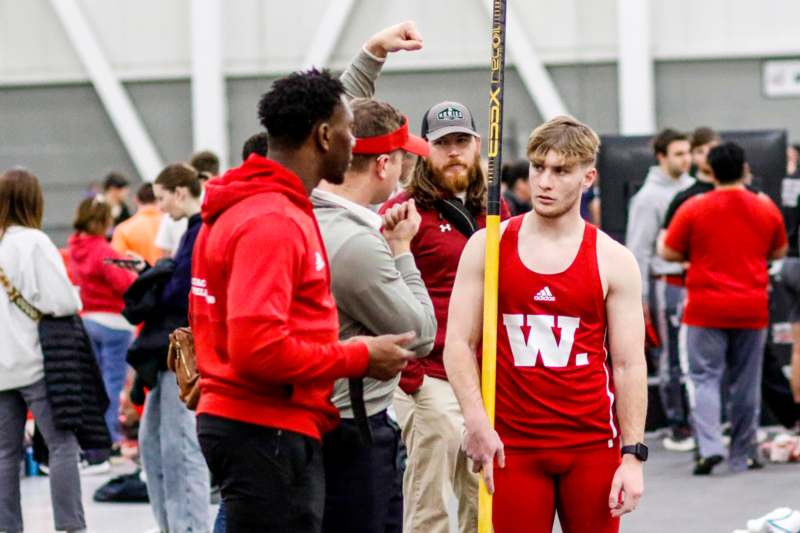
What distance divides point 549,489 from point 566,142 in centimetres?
103

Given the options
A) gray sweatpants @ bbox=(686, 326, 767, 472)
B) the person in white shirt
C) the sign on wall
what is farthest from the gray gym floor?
the sign on wall

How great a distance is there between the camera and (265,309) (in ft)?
11.2

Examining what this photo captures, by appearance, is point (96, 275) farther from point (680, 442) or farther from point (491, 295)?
point (491, 295)

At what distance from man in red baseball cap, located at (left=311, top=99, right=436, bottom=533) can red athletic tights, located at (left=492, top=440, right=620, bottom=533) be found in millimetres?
329

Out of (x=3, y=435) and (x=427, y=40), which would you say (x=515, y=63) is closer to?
(x=427, y=40)

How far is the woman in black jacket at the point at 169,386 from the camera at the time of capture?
7.06 meters

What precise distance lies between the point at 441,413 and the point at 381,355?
82.4 inches

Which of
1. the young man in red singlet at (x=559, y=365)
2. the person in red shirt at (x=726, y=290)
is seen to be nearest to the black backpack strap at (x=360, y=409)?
the young man in red singlet at (x=559, y=365)

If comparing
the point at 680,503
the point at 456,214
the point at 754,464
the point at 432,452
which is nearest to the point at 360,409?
the point at 432,452

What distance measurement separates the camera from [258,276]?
11.3ft

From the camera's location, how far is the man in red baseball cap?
411cm

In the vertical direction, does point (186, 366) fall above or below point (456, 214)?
below

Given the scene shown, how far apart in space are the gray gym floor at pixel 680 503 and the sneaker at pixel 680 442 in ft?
1.47

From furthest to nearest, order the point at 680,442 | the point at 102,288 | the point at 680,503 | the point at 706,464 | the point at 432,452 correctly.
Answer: the point at 102,288
the point at 680,442
the point at 706,464
the point at 680,503
the point at 432,452
